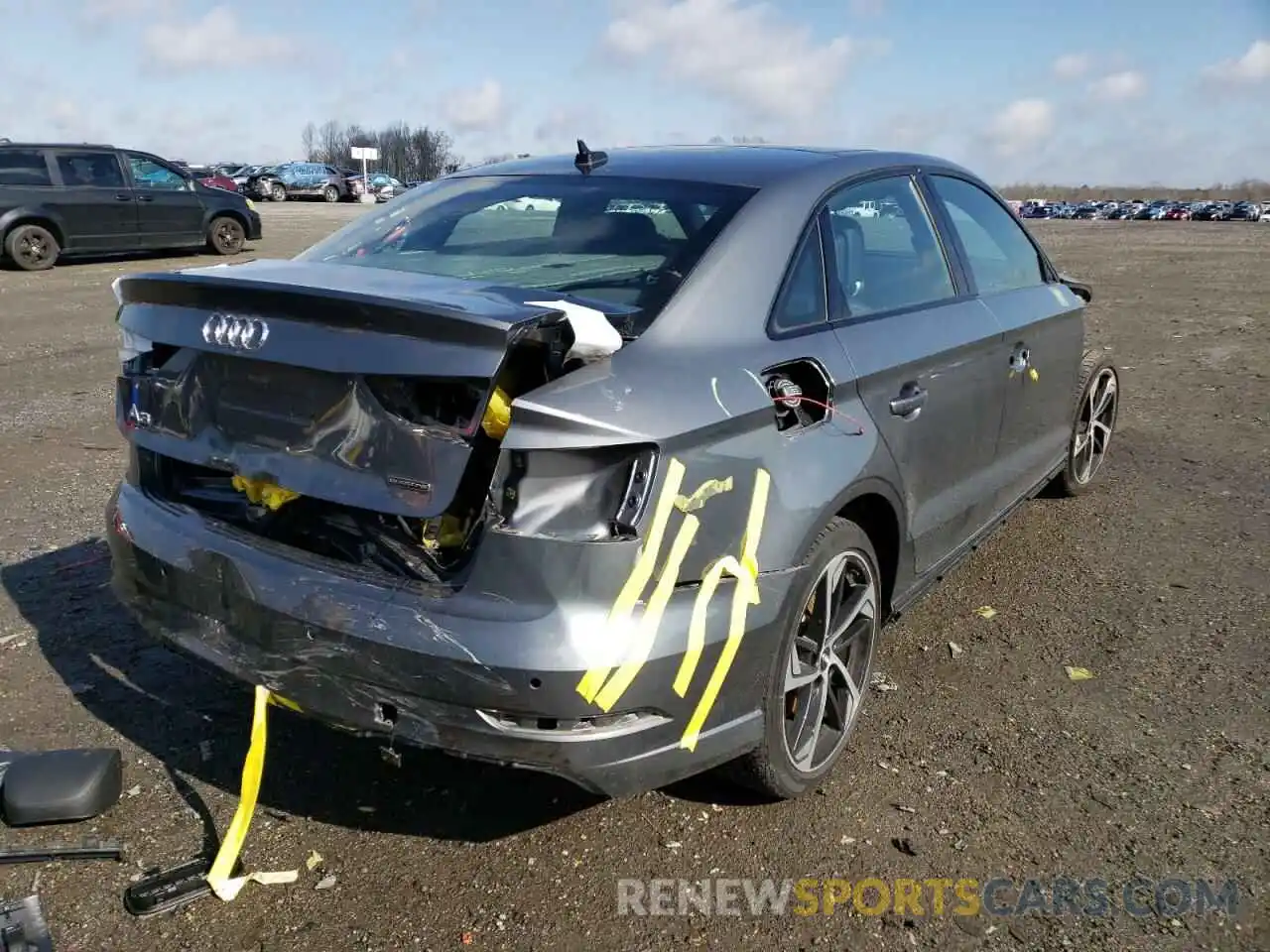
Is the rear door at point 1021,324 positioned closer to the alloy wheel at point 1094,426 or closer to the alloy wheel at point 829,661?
the alloy wheel at point 1094,426

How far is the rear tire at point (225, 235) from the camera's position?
56.7 ft

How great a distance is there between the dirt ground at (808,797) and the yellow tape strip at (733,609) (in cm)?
50

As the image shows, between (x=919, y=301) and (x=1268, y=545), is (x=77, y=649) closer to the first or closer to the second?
(x=919, y=301)

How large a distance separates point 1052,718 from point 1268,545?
225 cm

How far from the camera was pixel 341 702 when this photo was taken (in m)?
2.42

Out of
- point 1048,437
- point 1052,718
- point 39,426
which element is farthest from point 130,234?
point 1052,718

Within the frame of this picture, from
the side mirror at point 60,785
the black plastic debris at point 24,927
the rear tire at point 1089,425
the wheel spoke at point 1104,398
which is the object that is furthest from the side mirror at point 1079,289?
the black plastic debris at point 24,927

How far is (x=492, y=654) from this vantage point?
2199 mm

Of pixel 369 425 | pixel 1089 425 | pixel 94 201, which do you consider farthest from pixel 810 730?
pixel 94 201

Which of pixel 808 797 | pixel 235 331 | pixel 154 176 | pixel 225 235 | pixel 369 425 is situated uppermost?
pixel 235 331

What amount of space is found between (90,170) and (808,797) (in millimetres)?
16232

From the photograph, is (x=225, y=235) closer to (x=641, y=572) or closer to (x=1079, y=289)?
(x=1079, y=289)

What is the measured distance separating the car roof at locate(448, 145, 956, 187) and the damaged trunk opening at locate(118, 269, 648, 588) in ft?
3.43

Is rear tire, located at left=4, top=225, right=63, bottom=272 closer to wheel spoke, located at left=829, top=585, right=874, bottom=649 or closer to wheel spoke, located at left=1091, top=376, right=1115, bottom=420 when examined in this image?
wheel spoke, located at left=1091, top=376, right=1115, bottom=420
